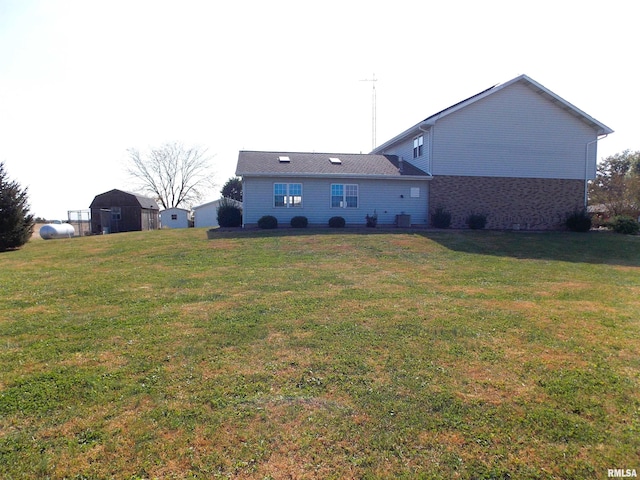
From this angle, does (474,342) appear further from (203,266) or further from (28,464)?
(203,266)

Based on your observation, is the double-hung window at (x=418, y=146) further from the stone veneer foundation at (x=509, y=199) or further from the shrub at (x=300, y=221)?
the shrub at (x=300, y=221)

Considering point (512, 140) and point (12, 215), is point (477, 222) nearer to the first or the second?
point (512, 140)

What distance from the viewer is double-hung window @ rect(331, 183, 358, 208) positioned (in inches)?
843

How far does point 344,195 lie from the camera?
70.4 feet

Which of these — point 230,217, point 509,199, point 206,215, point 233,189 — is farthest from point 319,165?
point 233,189

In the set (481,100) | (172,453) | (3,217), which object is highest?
(481,100)

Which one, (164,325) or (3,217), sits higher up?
(3,217)

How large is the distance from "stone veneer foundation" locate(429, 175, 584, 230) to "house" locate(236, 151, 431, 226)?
1.32 meters

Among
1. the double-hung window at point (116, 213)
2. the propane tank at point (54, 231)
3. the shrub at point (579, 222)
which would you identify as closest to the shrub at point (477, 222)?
the shrub at point (579, 222)

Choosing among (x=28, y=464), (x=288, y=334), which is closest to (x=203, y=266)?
(x=288, y=334)

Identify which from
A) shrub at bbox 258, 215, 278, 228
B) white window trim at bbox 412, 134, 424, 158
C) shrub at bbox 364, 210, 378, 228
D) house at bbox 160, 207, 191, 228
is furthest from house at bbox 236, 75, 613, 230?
house at bbox 160, 207, 191, 228

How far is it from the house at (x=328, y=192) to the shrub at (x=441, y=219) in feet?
3.10

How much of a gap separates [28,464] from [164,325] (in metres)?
2.91

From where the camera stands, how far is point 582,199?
22203 millimetres
